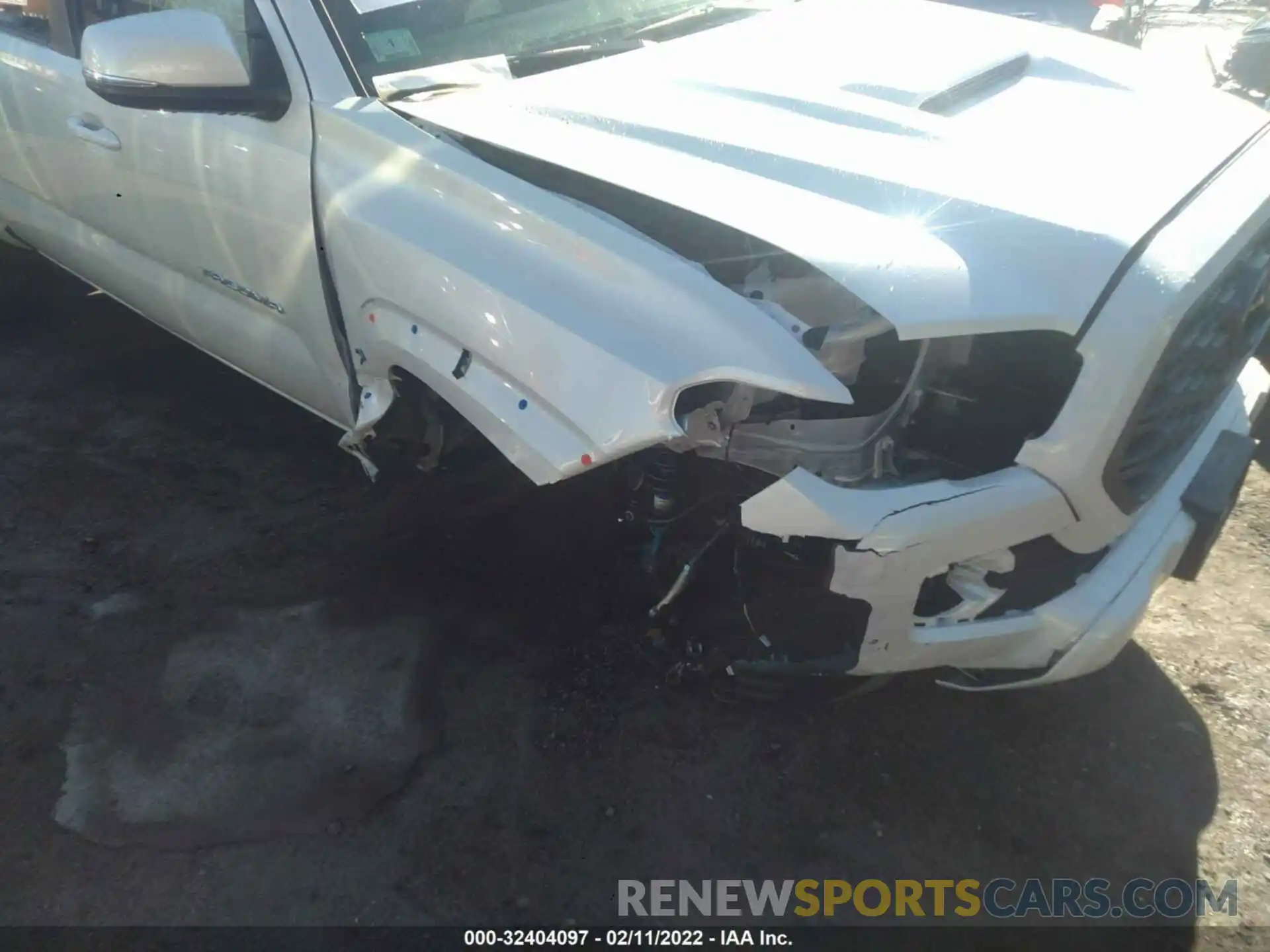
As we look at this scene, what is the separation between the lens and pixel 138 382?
157 inches

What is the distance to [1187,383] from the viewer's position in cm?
200

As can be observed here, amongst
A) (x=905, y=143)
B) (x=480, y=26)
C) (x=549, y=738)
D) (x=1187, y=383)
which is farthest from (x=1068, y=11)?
(x=549, y=738)

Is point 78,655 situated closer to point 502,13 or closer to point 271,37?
point 271,37

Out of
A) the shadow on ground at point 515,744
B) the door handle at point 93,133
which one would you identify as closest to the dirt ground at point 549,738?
the shadow on ground at point 515,744

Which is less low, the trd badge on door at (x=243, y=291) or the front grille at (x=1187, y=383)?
the front grille at (x=1187, y=383)

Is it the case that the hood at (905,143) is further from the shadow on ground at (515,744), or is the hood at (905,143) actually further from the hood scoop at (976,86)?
the shadow on ground at (515,744)

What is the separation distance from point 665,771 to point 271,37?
6.59 ft

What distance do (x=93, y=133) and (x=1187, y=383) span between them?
3104 mm

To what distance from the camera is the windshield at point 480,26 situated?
242cm

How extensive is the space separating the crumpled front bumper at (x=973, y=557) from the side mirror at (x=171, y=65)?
5.33 ft

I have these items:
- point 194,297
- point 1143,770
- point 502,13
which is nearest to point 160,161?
point 194,297

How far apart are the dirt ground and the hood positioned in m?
1.16

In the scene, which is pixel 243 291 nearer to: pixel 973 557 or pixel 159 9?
pixel 159 9

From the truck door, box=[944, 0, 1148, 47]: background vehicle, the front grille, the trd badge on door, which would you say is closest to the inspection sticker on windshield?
the truck door
